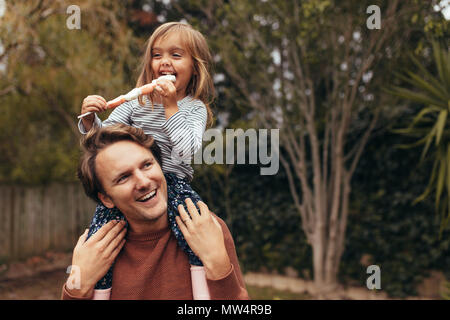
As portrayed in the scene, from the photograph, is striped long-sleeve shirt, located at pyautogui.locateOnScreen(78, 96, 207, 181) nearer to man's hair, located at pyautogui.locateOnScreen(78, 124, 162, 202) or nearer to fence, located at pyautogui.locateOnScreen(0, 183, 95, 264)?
man's hair, located at pyautogui.locateOnScreen(78, 124, 162, 202)

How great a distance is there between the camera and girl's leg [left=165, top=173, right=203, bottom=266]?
1.56 m

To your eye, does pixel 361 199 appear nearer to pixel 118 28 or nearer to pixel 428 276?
pixel 428 276

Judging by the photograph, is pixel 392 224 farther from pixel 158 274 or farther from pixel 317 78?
pixel 158 274

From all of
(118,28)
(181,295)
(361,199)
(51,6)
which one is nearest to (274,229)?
(361,199)

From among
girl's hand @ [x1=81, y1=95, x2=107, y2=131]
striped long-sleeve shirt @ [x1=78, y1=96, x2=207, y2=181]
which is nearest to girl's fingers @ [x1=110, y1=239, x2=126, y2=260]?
striped long-sleeve shirt @ [x1=78, y1=96, x2=207, y2=181]

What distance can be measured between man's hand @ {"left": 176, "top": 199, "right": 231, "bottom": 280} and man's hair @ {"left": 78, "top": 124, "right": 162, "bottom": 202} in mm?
310

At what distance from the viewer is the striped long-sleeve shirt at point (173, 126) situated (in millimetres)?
1517

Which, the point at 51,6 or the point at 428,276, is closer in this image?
the point at 428,276

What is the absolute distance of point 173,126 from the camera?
1509mm

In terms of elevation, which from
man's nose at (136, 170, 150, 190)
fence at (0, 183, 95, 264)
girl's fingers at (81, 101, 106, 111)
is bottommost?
fence at (0, 183, 95, 264)

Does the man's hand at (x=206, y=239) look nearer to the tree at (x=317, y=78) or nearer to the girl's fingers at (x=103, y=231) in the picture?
the girl's fingers at (x=103, y=231)
